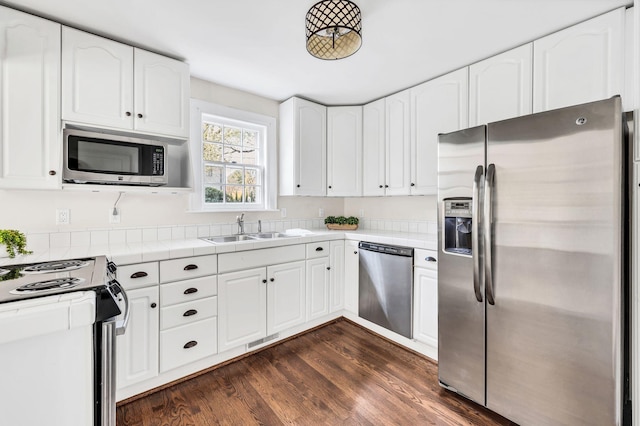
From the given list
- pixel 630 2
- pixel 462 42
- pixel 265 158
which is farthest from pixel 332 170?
pixel 630 2

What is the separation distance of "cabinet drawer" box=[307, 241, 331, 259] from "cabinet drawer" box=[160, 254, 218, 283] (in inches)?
36.6

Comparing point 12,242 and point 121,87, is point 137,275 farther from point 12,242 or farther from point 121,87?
point 121,87

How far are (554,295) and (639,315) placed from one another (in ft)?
0.96

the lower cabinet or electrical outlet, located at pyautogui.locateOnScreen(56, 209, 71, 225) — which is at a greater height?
electrical outlet, located at pyautogui.locateOnScreen(56, 209, 71, 225)

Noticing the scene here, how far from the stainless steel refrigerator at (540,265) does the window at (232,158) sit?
6.51 ft

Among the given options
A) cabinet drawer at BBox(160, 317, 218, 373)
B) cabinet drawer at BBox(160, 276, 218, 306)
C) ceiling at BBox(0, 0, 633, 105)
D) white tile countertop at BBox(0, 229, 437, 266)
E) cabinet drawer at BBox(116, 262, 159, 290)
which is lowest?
cabinet drawer at BBox(160, 317, 218, 373)

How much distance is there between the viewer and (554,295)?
148cm

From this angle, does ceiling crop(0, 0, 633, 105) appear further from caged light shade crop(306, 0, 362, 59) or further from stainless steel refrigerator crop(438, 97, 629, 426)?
stainless steel refrigerator crop(438, 97, 629, 426)

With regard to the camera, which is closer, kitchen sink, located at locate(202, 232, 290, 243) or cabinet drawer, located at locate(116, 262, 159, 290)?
cabinet drawer, located at locate(116, 262, 159, 290)

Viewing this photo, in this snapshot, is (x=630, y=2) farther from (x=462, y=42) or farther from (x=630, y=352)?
(x=630, y=352)

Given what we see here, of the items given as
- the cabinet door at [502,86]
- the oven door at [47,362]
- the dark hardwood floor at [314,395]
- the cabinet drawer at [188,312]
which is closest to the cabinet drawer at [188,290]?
the cabinet drawer at [188,312]

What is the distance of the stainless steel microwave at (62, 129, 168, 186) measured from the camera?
73.5 inches

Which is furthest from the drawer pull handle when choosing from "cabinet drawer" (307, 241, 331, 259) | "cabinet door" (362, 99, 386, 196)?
"cabinet door" (362, 99, 386, 196)

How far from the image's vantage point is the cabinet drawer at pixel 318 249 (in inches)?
111
